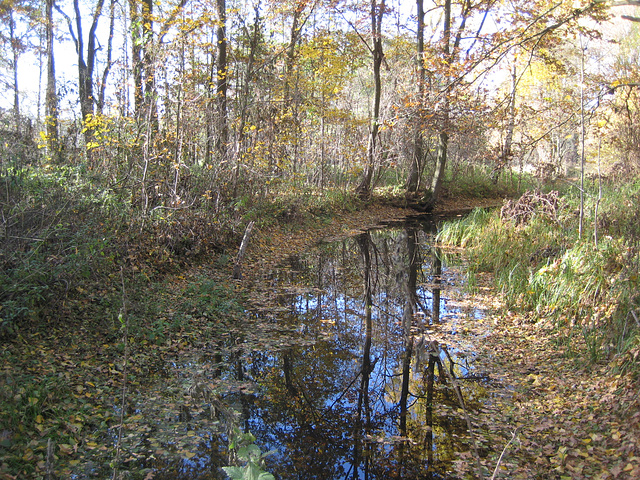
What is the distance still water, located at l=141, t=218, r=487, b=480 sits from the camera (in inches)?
141

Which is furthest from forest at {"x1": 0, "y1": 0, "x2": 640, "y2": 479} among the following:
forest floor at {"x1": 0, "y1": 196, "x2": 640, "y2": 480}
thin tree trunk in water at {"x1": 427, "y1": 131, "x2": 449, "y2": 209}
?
thin tree trunk in water at {"x1": 427, "y1": 131, "x2": 449, "y2": 209}

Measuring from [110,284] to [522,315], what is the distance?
556cm

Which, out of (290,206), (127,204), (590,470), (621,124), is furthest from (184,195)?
(621,124)

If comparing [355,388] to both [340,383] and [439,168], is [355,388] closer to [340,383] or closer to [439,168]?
[340,383]

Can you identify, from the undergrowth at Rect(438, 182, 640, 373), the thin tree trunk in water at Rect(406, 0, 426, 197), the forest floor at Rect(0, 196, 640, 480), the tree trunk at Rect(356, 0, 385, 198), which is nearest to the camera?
the forest floor at Rect(0, 196, 640, 480)

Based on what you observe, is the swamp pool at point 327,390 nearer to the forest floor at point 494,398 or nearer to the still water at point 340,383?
the still water at point 340,383

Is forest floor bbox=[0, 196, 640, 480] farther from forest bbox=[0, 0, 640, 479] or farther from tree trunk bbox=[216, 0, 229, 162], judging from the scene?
tree trunk bbox=[216, 0, 229, 162]

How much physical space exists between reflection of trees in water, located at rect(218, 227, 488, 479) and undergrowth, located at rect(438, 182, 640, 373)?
1344 mm

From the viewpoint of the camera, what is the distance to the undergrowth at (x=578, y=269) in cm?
470

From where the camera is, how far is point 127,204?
6.76 meters

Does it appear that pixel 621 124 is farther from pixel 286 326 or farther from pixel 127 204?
pixel 127 204

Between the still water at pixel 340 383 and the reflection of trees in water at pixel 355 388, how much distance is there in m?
0.01

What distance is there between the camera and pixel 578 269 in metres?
5.80

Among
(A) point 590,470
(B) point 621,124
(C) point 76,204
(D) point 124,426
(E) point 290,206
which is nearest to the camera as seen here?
(A) point 590,470
